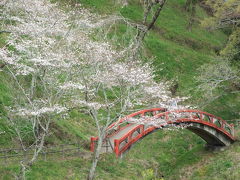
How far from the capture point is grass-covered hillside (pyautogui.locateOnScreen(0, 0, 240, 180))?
1571 cm

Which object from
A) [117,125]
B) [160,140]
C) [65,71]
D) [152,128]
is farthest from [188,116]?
[65,71]

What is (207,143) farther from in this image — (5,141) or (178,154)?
(5,141)

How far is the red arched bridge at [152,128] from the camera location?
16617mm

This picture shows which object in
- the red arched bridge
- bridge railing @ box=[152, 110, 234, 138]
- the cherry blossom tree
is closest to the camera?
the cherry blossom tree

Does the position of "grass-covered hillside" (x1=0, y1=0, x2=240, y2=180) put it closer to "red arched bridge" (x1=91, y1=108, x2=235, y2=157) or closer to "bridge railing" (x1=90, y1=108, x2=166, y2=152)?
"red arched bridge" (x1=91, y1=108, x2=235, y2=157)

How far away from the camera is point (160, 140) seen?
24938 millimetres

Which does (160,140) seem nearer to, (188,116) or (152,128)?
(188,116)

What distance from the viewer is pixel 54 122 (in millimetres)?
18984

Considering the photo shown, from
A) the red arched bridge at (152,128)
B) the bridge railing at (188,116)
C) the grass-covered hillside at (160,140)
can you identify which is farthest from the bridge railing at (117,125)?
the bridge railing at (188,116)

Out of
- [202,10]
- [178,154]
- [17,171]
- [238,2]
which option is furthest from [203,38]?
[17,171]

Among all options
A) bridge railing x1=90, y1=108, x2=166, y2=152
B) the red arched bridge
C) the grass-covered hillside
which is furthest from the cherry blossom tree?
the red arched bridge

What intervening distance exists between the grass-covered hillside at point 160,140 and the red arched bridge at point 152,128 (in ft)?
2.38

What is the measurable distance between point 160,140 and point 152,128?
693cm

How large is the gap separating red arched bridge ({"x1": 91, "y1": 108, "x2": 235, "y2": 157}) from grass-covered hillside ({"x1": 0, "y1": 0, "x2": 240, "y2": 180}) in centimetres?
72
